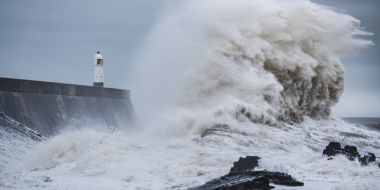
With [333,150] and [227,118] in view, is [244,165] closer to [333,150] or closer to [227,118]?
[333,150]

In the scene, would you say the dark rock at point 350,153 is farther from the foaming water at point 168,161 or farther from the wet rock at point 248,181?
the wet rock at point 248,181

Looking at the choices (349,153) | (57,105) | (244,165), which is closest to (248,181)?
(244,165)

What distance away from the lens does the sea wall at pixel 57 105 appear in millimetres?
14156

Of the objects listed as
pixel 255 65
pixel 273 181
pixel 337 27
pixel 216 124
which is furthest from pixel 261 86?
pixel 273 181

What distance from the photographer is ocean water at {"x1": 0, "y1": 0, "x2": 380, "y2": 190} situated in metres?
11.9

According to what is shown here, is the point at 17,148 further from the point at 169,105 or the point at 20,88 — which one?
the point at 169,105

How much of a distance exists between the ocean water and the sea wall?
13.9 inches

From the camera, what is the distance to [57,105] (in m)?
15.7

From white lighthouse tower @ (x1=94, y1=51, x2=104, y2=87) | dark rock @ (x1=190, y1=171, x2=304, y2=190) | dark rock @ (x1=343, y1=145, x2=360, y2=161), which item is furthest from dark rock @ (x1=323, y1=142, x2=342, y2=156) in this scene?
white lighthouse tower @ (x1=94, y1=51, x2=104, y2=87)

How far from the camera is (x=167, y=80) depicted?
69.8ft

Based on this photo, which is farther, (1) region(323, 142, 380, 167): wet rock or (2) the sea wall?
(2) the sea wall

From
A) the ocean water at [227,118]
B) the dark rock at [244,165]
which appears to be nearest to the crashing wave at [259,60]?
the ocean water at [227,118]

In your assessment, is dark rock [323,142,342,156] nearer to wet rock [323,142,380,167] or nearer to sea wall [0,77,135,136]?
wet rock [323,142,380,167]

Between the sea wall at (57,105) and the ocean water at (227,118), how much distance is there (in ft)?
1.16
